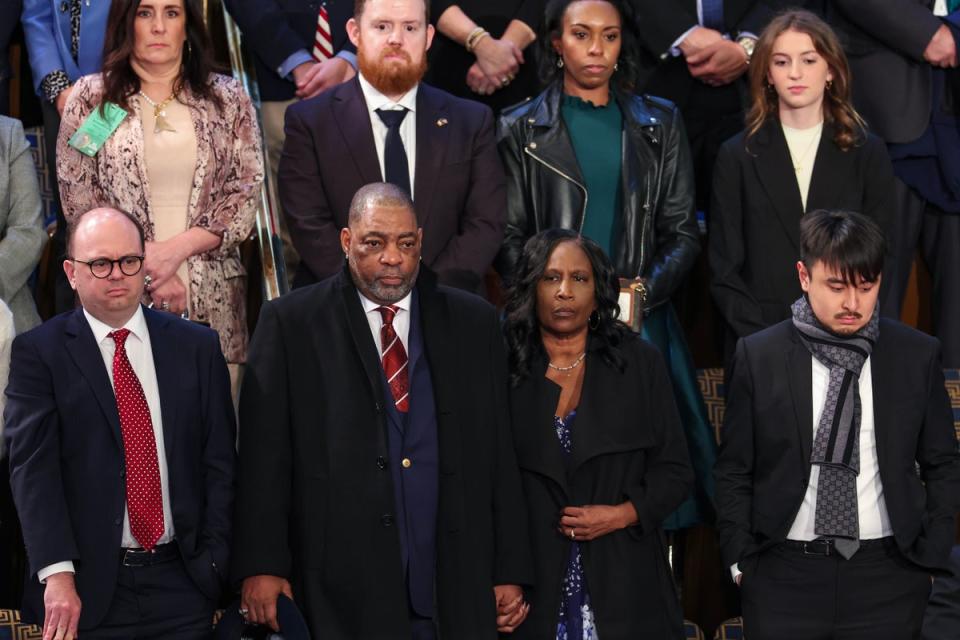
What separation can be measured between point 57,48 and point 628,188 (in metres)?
2.03

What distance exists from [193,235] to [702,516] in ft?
6.22

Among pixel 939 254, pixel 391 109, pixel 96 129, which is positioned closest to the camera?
pixel 96 129

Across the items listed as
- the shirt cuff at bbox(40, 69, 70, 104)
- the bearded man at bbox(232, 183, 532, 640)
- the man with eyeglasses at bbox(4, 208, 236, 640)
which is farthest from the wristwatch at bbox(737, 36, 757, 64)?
the man with eyeglasses at bbox(4, 208, 236, 640)

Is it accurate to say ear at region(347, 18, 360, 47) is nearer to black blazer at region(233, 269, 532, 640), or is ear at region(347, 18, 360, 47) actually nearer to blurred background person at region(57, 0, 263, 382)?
blurred background person at region(57, 0, 263, 382)

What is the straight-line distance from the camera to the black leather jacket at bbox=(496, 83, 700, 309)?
542 centimetres

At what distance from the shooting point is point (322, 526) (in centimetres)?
417

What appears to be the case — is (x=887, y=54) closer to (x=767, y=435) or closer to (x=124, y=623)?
(x=767, y=435)

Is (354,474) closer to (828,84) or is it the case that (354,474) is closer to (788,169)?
(788,169)

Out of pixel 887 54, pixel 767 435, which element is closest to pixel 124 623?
pixel 767 435

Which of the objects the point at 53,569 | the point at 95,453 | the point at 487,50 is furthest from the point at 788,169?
the point at 53,569

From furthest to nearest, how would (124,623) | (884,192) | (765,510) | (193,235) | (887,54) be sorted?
(887,54), (884,192), (193,235), (765,510), (124,623)

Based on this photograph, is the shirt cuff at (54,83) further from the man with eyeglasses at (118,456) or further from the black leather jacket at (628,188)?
the black leather jacket at (628,188)

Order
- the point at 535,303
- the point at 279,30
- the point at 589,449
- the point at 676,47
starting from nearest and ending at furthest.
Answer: the point at 589,449 → the point at 535,303 → the point at 279,30 → the point at 676,47

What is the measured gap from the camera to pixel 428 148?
525 centimetres
